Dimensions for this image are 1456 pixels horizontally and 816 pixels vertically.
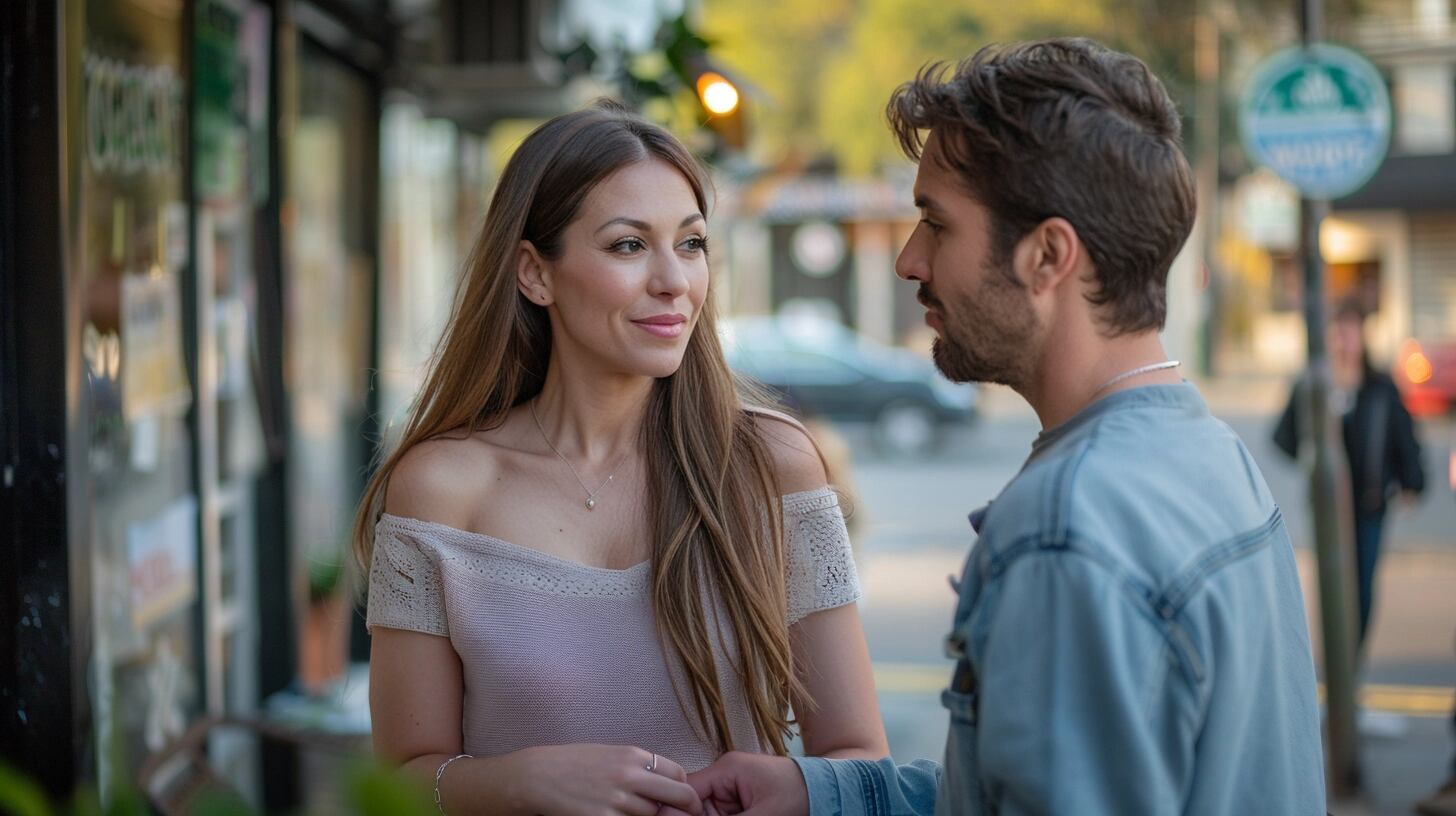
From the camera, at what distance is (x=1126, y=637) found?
54.3 inches

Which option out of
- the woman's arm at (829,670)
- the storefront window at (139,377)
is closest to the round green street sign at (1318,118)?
the storefront window at (139,377)

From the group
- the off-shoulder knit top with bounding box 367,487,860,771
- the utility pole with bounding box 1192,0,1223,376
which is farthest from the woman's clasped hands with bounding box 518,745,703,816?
the utility pole with bounding box 1192,0,1223,376

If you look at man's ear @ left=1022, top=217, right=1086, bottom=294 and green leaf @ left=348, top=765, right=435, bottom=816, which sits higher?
man's ear @ left=1022, top=217, right=1086, bottom=294

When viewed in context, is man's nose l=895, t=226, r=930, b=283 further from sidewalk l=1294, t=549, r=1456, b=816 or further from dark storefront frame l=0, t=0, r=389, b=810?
sidewalk l=1294, t=549, r=1456, b=816

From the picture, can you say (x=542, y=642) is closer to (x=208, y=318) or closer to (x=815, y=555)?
(x=815, y=555)

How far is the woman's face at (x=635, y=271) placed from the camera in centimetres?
234

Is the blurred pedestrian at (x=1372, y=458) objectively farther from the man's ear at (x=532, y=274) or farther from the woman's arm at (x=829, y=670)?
the man's ear at (x=532, y=274)

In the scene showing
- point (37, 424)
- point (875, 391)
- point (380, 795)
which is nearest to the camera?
point (380, 795)

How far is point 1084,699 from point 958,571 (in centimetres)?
1027

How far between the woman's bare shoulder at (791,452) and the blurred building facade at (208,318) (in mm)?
1000

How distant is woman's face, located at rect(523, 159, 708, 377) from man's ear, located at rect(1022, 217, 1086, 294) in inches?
→ 33.2

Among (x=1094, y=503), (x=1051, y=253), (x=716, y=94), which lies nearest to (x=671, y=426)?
(x=1051, y=253)

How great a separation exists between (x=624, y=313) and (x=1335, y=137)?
192 inches

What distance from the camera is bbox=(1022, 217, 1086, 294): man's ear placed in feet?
5.10
